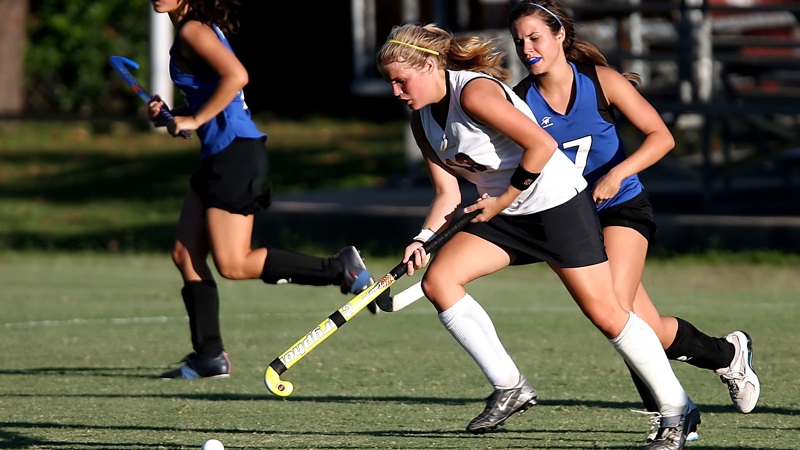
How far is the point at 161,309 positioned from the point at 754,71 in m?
9.01

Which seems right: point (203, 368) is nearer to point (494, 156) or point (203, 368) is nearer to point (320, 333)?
point (320, 333)

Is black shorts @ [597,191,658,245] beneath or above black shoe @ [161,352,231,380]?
above

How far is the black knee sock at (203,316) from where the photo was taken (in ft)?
23.0

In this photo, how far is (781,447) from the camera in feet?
16.7

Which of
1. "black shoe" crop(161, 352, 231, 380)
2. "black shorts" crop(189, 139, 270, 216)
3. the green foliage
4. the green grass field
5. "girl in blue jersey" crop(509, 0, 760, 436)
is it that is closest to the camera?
"girl in blue jersey" crop(509, 0, 760, 436)

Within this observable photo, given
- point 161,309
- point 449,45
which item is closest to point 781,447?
point 449,45

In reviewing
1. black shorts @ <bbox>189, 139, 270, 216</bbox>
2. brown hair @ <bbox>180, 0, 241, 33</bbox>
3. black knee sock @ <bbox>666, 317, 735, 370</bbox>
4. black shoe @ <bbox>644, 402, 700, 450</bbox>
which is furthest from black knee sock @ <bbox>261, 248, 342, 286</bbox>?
black shoe @ <bbox>644, 402, 700, 450</bbox>

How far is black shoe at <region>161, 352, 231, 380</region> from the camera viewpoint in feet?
22.9

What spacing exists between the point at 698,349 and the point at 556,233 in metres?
0.96

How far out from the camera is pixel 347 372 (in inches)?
281

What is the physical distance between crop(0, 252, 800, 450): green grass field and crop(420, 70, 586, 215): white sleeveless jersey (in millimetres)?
901

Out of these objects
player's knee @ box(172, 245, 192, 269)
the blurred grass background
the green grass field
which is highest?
player's knee @ box(172, 245, 192, 269)

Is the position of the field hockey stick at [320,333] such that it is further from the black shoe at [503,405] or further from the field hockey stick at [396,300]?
the black shoe at [503,405]

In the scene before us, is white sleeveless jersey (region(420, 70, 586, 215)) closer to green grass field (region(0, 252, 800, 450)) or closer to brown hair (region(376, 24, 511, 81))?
brown hair (region(376, 24, 511, 81))
